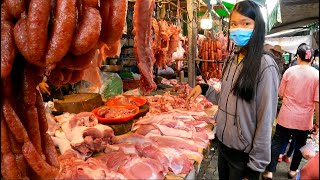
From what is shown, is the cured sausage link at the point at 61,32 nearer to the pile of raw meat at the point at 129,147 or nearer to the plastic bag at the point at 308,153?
the pile of raw meat at the point at 129,147

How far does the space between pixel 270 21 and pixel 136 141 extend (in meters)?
5.74

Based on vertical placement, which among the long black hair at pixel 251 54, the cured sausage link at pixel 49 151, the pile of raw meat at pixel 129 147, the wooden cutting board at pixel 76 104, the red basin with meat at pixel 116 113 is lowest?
the pile of raw meat at pixel 129 147

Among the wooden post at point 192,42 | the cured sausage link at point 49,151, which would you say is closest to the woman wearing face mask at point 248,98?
the cured sausage link at point 49,151

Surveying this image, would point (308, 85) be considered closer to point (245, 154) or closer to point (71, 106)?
point (245, 154)

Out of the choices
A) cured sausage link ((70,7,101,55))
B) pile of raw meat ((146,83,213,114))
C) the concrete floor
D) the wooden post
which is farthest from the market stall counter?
the wooden post

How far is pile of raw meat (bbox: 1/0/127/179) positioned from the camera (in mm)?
1262

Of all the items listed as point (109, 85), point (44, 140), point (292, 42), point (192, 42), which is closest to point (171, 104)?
point (109, 85)

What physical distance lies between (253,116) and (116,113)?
2091 mm

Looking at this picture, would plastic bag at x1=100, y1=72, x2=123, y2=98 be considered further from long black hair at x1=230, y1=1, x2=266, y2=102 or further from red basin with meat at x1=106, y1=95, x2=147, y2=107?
long black hair at x1=230, y1=1, x2=266, y2=102

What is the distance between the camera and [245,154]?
3.26 metres

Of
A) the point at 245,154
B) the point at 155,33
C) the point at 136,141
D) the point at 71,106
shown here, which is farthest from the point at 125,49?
the point at 245,154

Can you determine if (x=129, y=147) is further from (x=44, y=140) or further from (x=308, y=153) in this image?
(x=308, y=153)

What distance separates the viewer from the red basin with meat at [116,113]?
4.03 meters

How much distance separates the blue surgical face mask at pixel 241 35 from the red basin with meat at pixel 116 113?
1.93m
